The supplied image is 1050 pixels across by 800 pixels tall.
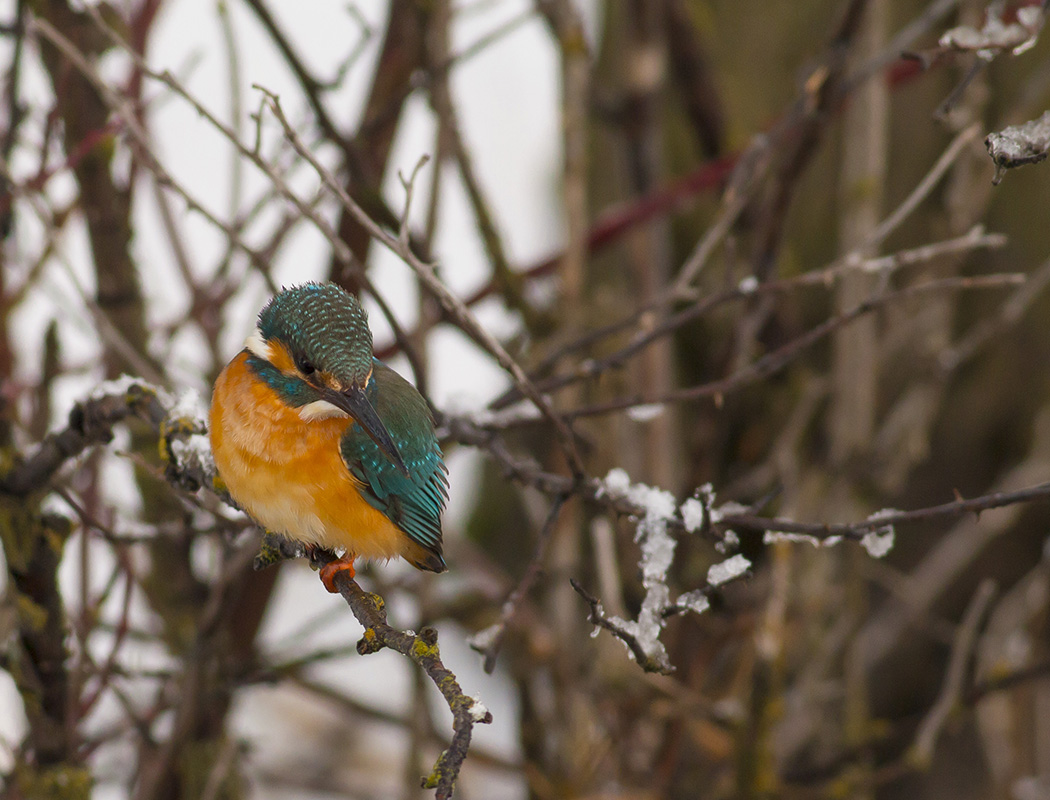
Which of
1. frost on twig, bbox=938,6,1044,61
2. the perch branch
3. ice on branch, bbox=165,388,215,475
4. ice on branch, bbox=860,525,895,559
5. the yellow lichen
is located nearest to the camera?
the perch branch

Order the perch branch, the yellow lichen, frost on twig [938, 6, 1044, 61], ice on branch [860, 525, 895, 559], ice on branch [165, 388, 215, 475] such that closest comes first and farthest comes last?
the perch branch < the yellow lichen < frost on twig [938, 6, 1044, 61] < ice on branch [860, 525, 895, 559] < ice on branch [165, 388, 215, 475]

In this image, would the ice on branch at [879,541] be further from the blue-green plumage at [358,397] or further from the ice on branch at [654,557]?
the blue-green plumage at [358,397]

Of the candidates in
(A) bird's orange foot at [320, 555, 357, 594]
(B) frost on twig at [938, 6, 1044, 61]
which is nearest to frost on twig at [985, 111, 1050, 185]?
(B) frost on twig at [938, 6, 1044, 61]

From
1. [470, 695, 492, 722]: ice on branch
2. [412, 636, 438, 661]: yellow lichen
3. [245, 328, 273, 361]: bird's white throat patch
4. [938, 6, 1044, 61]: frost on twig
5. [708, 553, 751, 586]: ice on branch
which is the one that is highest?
[938, 6, 1044, 61]: frost on twig

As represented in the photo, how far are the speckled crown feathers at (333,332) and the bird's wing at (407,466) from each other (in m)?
0.12

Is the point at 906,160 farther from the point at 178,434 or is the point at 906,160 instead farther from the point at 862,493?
the point at 178,434

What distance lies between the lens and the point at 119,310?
7.38 ft

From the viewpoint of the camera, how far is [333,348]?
1162 mm

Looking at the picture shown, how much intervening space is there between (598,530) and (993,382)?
2.02m

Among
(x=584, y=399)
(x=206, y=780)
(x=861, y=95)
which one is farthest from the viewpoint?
(x=584, y=399)

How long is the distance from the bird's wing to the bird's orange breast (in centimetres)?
2

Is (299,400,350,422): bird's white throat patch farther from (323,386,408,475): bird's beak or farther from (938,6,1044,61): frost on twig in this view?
(938,6,1044,61): frost on twig

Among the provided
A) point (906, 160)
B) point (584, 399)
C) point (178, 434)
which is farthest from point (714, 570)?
point (906, 160)

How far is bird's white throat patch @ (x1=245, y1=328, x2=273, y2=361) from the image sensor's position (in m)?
1.34
